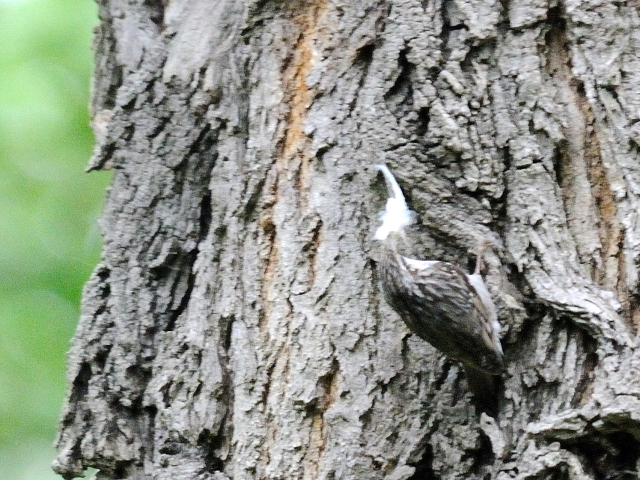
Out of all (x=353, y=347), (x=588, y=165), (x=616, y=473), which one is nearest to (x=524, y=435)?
(x=616, y=473)

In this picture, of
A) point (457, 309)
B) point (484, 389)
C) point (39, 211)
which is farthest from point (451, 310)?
point (39, 211)

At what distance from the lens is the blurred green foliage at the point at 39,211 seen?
10.4 ft

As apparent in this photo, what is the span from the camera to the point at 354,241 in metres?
1.70

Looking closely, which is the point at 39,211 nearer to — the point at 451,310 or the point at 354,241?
the point at 354,241

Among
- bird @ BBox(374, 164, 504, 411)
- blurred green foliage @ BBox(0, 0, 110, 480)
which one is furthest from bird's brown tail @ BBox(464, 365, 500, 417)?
blurred green foliage @ BBox(0, 0, 110, 480)

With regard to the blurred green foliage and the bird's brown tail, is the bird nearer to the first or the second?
the bird's brown tail

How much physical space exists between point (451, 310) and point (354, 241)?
272 mm

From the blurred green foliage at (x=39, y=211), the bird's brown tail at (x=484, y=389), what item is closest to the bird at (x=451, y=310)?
the bird's brown tail at (x=484, y=389)

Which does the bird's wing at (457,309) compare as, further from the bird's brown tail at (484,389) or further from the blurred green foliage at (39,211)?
the blurred green foliage at (39,211)

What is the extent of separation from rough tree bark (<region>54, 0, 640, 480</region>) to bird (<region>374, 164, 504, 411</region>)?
0.13 feet

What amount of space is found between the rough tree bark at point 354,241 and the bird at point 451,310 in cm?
4

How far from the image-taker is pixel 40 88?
10.4 ft

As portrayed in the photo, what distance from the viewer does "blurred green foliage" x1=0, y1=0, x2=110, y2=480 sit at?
3.18m

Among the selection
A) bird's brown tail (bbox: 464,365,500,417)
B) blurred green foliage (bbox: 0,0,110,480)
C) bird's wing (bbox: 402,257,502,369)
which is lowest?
bird's brown tail (bbox: 464,365,500,417)
